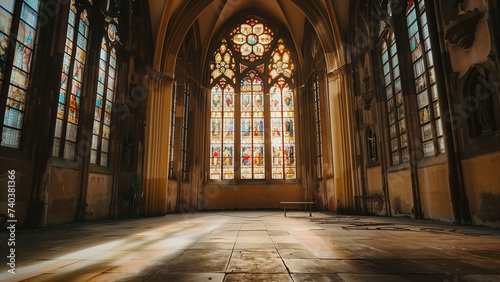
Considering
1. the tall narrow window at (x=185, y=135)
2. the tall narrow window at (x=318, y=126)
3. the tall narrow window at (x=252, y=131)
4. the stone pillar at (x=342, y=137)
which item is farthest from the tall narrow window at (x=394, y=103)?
the tall narrow window at (x=185, y=135)

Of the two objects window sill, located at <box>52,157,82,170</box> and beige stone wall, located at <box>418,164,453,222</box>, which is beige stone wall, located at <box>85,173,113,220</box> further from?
beige stone wall, located at <box>418,164,453,222</box>

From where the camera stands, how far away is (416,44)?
845cm

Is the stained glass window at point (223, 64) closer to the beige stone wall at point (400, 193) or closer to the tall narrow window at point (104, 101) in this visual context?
the tall narrow window at point (104, 101)

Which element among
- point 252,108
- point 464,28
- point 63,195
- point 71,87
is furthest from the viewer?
point 252,108

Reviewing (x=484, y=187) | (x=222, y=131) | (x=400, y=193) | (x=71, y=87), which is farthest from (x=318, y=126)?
(x=71, y=87)

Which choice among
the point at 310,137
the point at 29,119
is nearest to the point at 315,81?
the point at 310,137

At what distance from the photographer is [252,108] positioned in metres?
17.4

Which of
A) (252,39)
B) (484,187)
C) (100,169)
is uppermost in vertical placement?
(252,39)

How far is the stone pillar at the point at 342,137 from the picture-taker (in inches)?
455

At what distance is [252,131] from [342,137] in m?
6.32

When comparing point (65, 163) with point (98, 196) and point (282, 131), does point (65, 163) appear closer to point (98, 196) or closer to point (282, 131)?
point (98, 196)

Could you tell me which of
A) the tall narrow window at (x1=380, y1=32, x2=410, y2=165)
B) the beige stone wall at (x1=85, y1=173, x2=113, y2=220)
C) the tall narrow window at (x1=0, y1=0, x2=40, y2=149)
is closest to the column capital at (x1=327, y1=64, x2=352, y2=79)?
the tall narrow window at (x1=380, y1=32, x2=410, y2=165)

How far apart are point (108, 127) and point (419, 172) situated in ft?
34.3

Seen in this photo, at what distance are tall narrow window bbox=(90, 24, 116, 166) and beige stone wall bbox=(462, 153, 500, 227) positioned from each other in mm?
10635
